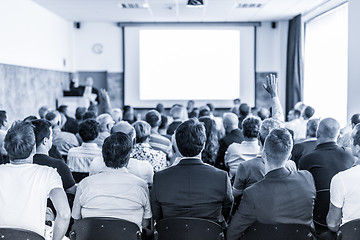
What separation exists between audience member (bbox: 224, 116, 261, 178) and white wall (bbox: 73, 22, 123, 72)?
9453mm

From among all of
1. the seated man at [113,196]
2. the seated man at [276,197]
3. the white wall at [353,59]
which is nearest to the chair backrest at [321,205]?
the seated man at [276,197]

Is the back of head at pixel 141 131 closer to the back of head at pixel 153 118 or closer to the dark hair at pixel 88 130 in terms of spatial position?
the dark hair at pixel 88 130

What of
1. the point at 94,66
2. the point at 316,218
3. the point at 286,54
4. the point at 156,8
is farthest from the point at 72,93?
the point at 316,218

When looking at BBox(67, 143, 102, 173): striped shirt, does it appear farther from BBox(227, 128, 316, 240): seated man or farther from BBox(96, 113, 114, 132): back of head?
BBox(227, 128, 316, 240): seated man

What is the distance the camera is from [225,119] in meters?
6.00

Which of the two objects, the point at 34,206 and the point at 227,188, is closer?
the point at 34,206

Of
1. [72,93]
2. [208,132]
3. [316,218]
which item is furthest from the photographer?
[72,93]

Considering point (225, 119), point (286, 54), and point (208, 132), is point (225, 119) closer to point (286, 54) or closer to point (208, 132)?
point (208, 132)

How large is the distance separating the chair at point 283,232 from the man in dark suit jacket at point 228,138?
2.64m

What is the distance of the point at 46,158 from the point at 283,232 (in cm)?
203

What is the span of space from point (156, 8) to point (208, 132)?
6828mm

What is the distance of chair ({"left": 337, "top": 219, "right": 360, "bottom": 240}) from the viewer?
2646 mm

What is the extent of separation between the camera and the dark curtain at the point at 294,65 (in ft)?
40.9

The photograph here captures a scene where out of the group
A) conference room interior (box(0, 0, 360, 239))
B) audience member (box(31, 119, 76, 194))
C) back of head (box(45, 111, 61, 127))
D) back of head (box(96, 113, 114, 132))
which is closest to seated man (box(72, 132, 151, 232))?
audience member (box(31, 119, 76, 194))
